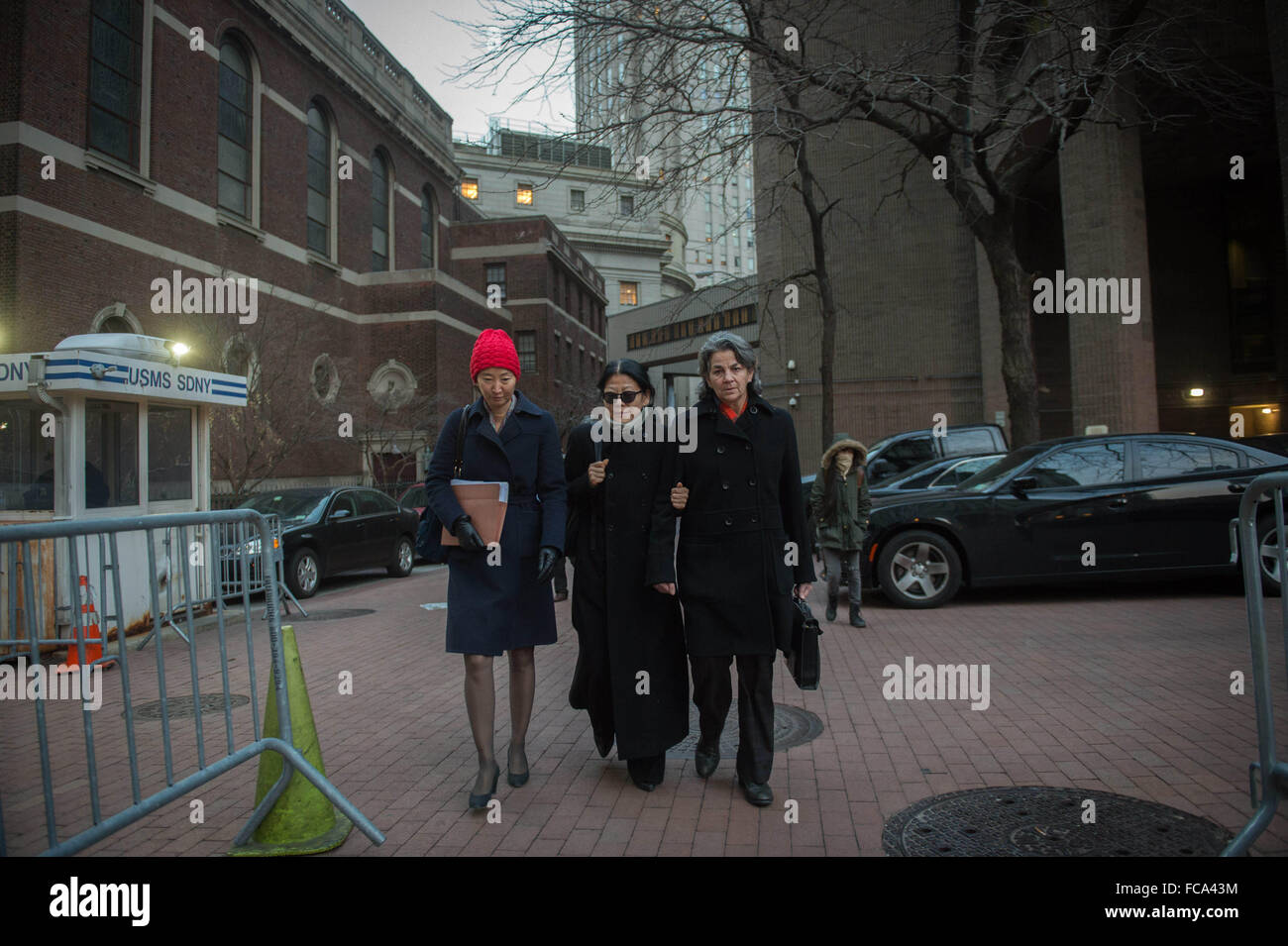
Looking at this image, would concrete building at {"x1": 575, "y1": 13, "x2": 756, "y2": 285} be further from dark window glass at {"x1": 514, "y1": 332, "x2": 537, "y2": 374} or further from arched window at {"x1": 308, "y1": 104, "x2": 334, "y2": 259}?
dark window glass at {"x1": 514, "y1": 332, "x2": 537, "y2": 374}

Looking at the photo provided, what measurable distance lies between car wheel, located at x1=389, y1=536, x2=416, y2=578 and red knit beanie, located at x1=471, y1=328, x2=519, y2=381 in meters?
11.1

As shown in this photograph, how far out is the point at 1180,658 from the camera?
6.23m

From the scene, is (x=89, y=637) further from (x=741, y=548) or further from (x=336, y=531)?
(x=336, y=531)

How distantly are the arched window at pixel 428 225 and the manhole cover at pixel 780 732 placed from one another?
119ft

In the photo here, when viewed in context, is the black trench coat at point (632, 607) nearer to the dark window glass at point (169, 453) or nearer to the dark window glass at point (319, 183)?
the dark window glass at point (169, 453)

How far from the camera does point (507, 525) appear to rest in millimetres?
4023

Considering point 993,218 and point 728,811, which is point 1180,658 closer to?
point 728,811

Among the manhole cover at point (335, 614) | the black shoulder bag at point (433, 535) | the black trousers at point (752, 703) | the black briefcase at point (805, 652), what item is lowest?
the manhole cover at point (335, 614)

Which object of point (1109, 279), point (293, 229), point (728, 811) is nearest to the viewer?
point (728, 811)

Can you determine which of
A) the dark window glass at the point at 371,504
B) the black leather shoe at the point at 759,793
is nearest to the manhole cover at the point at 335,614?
the dark window glass at the point at 371,504

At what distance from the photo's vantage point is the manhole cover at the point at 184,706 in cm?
566
